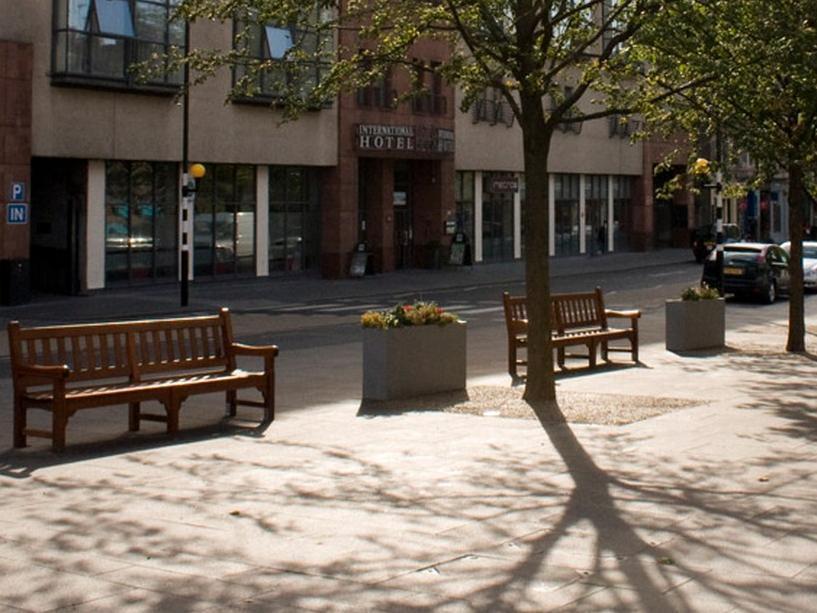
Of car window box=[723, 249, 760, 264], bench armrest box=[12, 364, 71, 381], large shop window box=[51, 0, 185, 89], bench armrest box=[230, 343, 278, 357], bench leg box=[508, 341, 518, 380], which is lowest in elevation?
bench leg box=[508, 341, 518, 380]

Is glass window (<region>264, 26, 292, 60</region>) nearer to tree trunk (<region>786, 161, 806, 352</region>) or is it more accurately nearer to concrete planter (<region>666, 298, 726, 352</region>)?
concrete planter (<region>666, 298, 726, 352</region>)

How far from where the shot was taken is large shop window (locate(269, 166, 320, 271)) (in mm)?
44469

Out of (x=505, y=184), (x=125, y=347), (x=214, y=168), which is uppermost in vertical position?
(x=505, y=184)

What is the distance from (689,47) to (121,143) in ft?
77.5

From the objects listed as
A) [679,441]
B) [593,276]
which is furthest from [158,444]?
[593,276]

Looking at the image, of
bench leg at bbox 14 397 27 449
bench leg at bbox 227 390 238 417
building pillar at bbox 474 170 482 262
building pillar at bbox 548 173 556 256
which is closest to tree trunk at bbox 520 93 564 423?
bench leg at bbox 227 390 238 417

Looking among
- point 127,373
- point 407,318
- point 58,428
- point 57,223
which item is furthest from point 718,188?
point 58,428

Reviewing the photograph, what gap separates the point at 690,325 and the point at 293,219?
25.8 metres

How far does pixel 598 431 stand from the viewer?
1248cm

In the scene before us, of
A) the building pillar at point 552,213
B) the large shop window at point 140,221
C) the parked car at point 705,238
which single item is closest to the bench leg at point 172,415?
the large shop window at point 140,221

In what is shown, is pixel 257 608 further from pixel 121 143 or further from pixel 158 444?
pixel 121 143

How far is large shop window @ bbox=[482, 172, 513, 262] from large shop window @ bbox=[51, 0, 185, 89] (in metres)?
20.5

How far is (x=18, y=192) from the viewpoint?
3344 centimetres

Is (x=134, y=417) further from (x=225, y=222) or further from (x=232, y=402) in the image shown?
(x=225, y=222)
